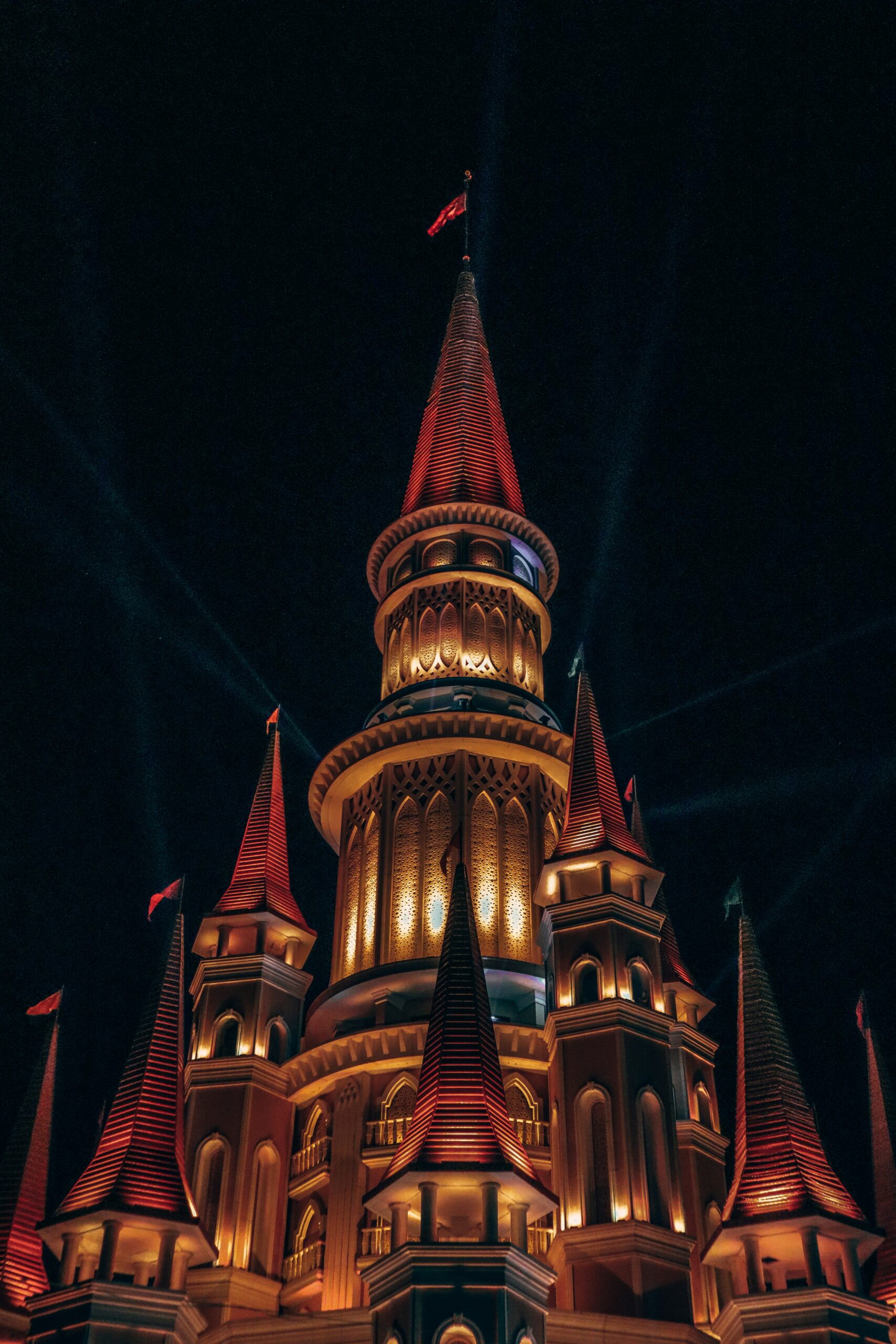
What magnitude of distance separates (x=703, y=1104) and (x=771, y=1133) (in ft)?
35.4

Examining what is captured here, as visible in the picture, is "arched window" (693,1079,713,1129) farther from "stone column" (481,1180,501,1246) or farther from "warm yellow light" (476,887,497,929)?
"stone column" (481,1180,501,1246)

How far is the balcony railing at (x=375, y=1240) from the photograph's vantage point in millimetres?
34000

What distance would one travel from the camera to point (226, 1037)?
130ft

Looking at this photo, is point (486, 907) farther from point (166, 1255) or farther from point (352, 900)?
A: point (166, 1255)

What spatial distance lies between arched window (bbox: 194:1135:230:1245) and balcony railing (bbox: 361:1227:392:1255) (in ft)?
11.5

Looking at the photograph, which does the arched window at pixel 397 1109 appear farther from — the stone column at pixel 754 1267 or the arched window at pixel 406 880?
the stone column at pixel 754 1267

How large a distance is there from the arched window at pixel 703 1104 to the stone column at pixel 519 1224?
13795 mm

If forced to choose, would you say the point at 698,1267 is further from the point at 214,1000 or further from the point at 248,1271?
the point at 214,1000

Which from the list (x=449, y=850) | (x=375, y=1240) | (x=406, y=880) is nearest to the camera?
(x=375, y=1240)

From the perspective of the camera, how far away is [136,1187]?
30.9 metres

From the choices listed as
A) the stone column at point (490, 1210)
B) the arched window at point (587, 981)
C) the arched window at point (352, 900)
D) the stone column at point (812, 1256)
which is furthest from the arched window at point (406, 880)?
the stone column at point (812, 1256)

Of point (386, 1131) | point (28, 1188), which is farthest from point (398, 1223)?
point (28, 1188)

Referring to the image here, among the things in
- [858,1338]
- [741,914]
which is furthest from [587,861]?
[858,1338]

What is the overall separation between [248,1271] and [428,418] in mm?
29212
